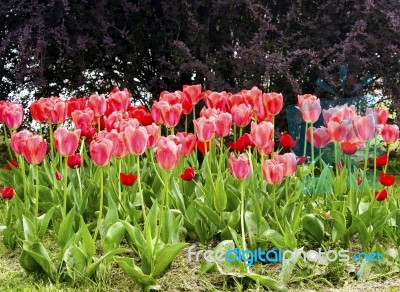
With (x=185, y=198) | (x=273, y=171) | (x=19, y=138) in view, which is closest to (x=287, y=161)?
(x=273, y=171)

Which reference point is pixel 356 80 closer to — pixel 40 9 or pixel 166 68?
pixel 166 68

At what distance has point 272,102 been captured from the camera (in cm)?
339

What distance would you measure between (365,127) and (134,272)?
114 cm

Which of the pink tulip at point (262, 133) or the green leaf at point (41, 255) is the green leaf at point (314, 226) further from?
the green leaf at point (41, 255)

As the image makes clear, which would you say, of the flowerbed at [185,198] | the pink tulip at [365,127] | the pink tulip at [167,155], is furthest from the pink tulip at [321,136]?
the pink tulip at [167,155]

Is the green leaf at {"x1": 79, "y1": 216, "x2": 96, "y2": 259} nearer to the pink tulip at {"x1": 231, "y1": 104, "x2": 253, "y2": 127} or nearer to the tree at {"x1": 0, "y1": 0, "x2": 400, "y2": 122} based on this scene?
the pink tulip at {"x1": 231, "y1": 104, "x2": 253, "y2": 127}

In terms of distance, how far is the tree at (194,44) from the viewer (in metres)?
5.84

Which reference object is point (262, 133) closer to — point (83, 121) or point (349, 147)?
point (349, 147)

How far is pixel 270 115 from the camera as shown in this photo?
11.8 ft

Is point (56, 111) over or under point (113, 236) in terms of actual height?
over

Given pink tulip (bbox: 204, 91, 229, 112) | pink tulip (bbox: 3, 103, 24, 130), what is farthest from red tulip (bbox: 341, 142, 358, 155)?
pink tulip (bbox: 3, 103, 24, 130)

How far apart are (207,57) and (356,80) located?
4.31ft

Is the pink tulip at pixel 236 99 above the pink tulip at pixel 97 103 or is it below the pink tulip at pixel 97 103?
below

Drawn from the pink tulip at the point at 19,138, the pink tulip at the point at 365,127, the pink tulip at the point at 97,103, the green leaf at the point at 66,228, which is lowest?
the green leaf at the point at 66,228
